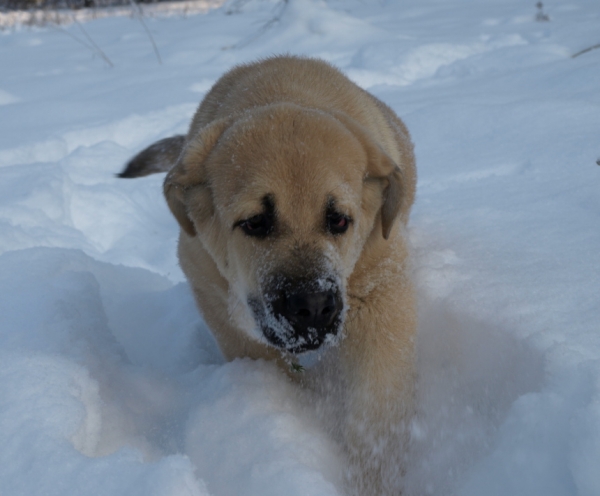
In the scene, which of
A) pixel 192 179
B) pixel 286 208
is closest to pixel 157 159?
pixel 192 179

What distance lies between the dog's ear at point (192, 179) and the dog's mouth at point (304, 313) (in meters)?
0.65

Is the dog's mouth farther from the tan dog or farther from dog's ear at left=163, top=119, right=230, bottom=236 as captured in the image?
dog's ear at left=163, top=119, right=230, bottom=236

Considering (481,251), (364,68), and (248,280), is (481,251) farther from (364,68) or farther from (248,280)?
(364,68)

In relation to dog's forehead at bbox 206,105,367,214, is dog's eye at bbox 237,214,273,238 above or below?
below

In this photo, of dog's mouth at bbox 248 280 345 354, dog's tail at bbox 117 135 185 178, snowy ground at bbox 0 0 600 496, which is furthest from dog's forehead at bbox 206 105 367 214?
dog's tail at bbox 117 135 185 178

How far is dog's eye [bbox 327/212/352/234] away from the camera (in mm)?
2492

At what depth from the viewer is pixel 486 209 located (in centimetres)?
373

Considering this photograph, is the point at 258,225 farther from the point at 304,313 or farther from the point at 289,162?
the point at 304,313

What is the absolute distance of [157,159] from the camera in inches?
163

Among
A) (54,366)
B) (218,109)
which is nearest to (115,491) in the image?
(54,366)

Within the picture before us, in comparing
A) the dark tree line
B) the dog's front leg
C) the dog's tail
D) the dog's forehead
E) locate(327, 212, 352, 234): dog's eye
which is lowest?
the dark tree line

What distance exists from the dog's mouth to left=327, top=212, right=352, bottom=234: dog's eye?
0.92ft

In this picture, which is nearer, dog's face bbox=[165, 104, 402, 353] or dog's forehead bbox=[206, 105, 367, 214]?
dog's face bbox=[165, 104, 402, 353]

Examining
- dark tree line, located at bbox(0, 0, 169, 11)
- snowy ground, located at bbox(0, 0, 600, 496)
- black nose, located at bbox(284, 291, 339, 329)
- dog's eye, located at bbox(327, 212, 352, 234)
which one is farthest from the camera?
dark tree line, located at bbox(0, 0, 169, 11)
